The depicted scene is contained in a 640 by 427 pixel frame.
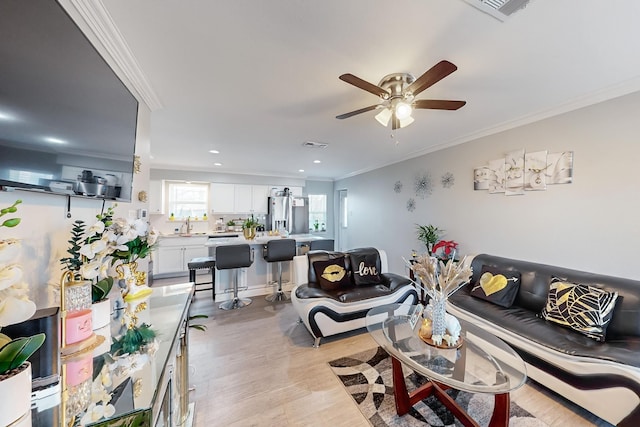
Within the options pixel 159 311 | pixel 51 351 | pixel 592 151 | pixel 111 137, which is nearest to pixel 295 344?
pixel 159 311

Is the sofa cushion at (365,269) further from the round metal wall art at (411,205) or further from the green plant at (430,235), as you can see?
the round metal wall art at (411,205)

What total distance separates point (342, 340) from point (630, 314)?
8.10 ft

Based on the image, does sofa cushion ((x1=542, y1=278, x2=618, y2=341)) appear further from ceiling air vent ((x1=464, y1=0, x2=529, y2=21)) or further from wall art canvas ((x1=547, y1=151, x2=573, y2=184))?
ceiling air vent ((x1=464, y1=0, x2=529, y2=21))

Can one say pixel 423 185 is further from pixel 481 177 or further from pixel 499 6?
pixel 499 6

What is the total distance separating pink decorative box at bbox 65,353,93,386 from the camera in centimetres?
77

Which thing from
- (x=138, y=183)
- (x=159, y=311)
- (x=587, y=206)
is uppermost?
(x=138, y=183)

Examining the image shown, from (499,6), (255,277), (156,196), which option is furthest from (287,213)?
(499,6)

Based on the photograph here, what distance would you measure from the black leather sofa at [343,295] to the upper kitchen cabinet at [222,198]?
3.55m

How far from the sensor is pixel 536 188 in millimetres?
2674

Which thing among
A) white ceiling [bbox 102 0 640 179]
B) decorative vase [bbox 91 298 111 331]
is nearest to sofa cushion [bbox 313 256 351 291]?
white ceiling [bbox 102 0 640 179]

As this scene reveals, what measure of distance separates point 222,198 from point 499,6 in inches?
228

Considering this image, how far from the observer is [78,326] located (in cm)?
93

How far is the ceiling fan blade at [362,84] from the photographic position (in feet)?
4.96

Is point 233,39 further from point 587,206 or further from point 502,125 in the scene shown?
point 587,206
